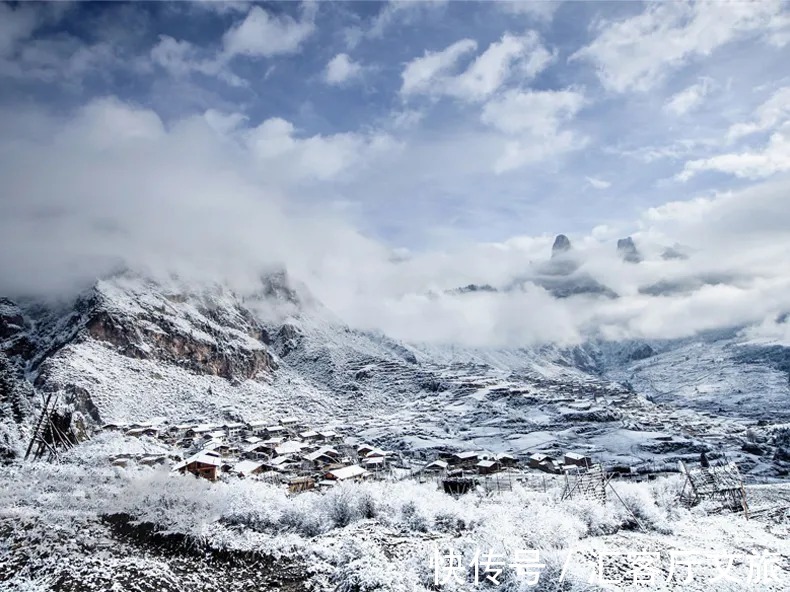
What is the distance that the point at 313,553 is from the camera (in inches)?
538

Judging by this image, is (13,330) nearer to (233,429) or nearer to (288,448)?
(233,429)

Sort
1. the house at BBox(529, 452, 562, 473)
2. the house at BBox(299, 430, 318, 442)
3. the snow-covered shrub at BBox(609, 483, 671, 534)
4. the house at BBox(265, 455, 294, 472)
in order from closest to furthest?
the snow-covered shrub at BBox(609, 483, 671, 534)
the house at BBox(265, 455, 294, 472)
the house at BBox(529, 452, 562, 473)
the house at BBox(299, 430, 318, 442)

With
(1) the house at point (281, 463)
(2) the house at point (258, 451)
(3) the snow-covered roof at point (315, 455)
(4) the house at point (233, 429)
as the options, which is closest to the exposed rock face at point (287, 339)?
(4) the house at point (233, 429)

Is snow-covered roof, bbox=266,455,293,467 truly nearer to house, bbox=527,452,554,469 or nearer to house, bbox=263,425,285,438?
house, bbox=263,425,285,438

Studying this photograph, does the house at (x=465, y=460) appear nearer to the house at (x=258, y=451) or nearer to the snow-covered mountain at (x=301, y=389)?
the snow-covered mountain at (x=301, y=389)

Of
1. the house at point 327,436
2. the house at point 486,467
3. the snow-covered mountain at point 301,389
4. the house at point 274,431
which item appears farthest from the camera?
the house at point 274,431

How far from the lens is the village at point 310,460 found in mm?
46906

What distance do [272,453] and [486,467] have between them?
30.9 metres

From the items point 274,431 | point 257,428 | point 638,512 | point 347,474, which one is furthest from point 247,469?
point 638,512

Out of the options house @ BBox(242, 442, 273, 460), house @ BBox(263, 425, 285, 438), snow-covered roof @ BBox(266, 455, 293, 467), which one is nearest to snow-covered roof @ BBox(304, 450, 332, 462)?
snow-covered roof @ BBox(266, 455, 293, 467)

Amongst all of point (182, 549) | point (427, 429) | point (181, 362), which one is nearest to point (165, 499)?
point (182, 549)

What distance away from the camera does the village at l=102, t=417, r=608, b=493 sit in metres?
46.9

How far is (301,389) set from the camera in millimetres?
133250

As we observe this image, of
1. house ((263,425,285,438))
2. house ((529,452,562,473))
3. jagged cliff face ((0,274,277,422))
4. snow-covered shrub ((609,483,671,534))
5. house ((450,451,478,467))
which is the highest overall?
jagged cliff face ((0,274,277,422))
